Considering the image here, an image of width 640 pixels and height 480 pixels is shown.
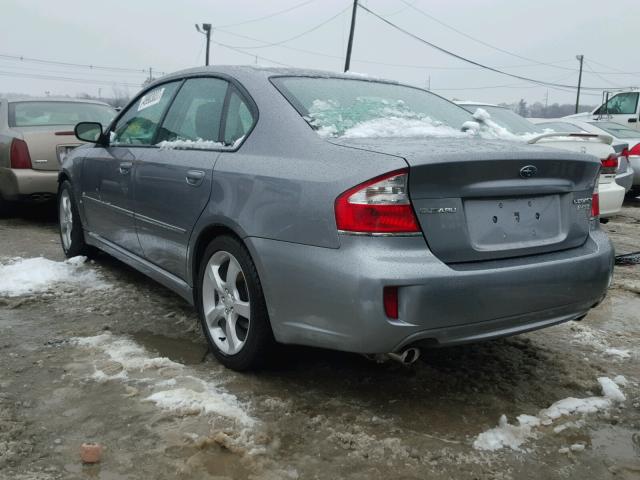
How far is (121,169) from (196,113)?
85cm

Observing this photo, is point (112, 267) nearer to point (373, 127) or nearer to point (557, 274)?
point (373, 127)

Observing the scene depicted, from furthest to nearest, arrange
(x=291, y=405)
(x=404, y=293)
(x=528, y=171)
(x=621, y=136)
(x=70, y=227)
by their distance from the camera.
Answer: (x=621, y=136) → (x=70, y=227) → (x=291, y=405) → (x=528, y=171) → (x=404, y=293)

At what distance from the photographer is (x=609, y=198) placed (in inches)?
261

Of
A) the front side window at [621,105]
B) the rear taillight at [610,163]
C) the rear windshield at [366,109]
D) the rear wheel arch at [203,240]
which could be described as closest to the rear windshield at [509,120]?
the rear taillight at [610,163]

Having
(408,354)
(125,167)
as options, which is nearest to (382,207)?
(408,354)

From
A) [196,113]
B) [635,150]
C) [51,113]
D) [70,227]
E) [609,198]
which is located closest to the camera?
[196,113]

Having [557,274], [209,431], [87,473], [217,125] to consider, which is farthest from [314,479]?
[217,125]

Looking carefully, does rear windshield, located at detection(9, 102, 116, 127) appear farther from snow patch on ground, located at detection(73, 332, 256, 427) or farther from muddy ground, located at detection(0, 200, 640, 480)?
snow patch on ground, located at detection(73, 332, 256, 427)

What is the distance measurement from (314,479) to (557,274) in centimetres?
132

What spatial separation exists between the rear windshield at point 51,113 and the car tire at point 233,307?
510 cm

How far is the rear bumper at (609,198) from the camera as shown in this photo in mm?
6582

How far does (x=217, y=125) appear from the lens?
3307mm

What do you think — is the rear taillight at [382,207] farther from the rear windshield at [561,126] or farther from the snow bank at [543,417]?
the rear windshield at [561,126]

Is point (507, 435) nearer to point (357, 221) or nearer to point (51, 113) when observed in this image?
point (357, 221)
